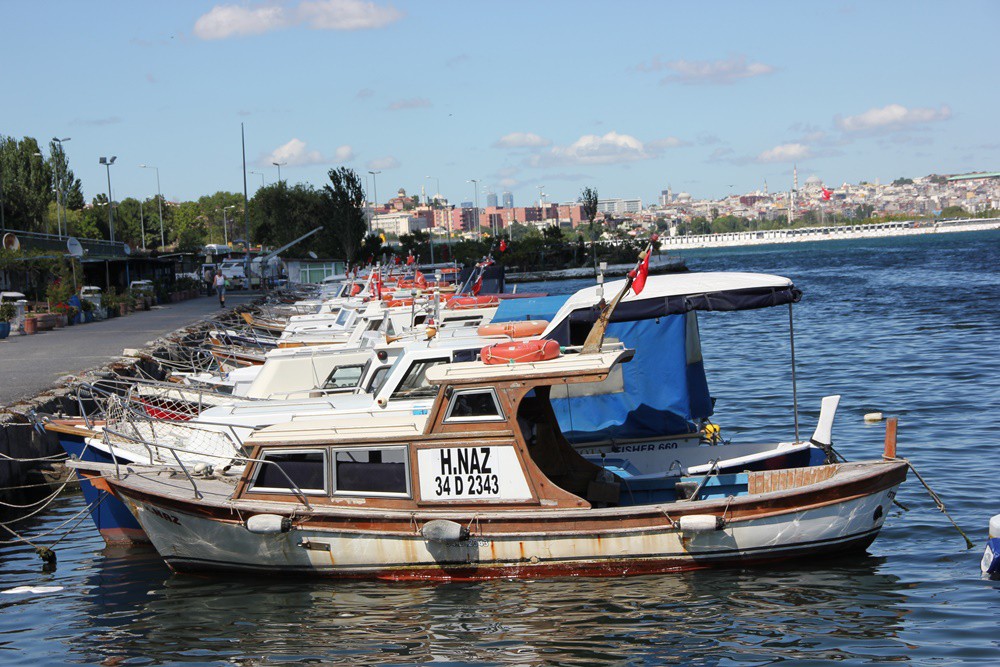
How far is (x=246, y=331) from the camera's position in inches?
1391

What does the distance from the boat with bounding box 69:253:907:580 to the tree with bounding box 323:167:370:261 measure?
72392mm

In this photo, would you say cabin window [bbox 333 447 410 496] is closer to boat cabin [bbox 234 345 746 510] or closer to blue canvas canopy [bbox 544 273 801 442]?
boat cabin [bbox 234 345 746 510]

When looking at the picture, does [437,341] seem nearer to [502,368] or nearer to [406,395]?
[406,395]

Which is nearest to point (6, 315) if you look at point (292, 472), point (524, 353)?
point (292, 472)

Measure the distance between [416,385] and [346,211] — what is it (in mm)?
71034

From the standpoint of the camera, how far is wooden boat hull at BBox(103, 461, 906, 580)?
11867 mm

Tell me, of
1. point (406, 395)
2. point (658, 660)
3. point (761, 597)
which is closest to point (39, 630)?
point (406, 395)

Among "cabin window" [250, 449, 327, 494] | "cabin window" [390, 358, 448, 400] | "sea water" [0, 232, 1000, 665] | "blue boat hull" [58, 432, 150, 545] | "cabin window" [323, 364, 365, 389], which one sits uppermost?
"cabin window" [390, 358, 448, 400]

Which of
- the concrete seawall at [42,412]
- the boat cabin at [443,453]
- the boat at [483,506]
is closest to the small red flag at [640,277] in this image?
the boat at [483,506]

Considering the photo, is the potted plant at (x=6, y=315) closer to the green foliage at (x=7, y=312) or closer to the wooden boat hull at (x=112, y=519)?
the green foliage at (x=7, y=312)

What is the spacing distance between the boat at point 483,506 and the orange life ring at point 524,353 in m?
0.09

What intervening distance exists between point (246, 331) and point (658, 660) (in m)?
27.0

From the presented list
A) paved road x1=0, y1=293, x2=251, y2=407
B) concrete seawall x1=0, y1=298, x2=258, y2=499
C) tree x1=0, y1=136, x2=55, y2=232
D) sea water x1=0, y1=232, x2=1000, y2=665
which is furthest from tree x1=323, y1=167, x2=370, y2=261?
sea water x1=0, y1=232, x2=1000, y2=665

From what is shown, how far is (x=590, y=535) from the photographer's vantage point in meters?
12.0
